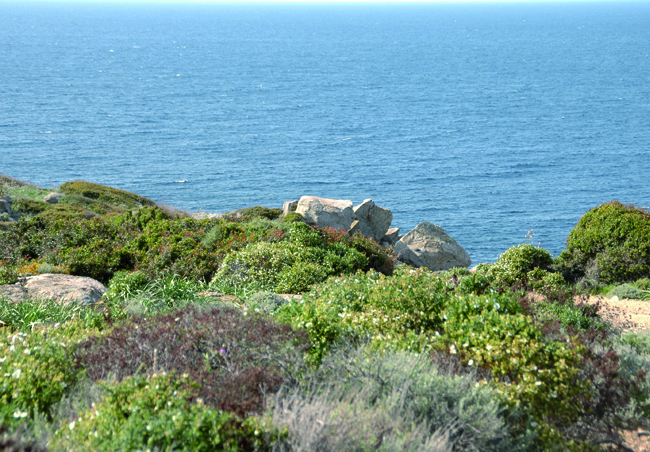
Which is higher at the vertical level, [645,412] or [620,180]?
[645,412]

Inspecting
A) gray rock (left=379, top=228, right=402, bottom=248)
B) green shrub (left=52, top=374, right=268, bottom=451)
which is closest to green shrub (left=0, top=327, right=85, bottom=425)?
green shrub (left=52, top=374, right=268, bottom=451)

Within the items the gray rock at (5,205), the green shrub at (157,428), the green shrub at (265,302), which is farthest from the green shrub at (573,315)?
the gray rock at (5,205)

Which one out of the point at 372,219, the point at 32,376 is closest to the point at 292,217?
the point at 372,219

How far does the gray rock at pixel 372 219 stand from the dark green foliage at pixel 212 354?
17571 millimetres

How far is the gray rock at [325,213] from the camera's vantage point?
21.2m

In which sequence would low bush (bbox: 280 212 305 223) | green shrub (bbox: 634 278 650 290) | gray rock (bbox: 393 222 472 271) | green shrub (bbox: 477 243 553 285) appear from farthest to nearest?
1. gray rock (bbox: 393 222 472 271)
2. low bush (bbox: 280 212 305 223)
3. green shrub (bbox: 477 243 553 285)
4. green shrub (bbox: 634 278 650 290)

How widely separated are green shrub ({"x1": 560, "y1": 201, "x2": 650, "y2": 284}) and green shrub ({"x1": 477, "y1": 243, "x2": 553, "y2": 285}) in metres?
0.73

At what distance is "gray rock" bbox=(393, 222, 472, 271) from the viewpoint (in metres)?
22.2

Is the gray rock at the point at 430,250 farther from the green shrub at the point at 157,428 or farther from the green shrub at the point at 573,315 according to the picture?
the green shrub at the point at 157,428

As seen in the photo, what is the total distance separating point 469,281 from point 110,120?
80.8m

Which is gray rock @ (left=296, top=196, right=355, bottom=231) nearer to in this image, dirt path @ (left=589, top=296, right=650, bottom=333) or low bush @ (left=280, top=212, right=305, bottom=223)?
low bush @ (left=280, top=212, right=305, bottom=223)

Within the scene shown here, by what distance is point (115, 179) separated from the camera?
5553cm

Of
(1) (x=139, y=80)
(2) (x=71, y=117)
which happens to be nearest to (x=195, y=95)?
(1) (x=139, y=80)

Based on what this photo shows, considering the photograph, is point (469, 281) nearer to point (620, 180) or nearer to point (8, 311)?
point (8, 311)
